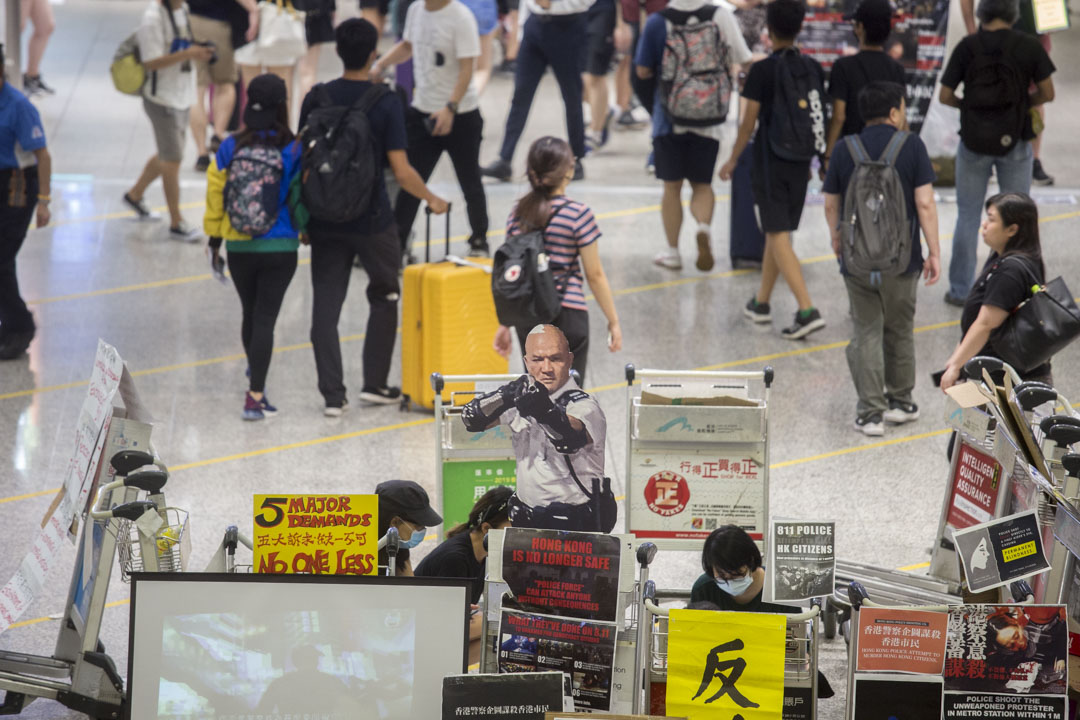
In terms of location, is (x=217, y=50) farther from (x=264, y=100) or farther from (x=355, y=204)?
(x=355, y=204)

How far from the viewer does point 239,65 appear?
38.1 feet

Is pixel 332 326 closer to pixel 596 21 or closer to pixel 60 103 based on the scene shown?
pixel 596 21

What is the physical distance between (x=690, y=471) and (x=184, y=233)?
5830 mm

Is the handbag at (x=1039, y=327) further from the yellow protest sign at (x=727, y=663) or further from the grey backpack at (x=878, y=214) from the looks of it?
the yellow protest sign at (x=727, y=663)

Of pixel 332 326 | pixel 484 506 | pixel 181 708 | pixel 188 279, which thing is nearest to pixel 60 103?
pixel 188 279

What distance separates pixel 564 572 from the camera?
3.96m

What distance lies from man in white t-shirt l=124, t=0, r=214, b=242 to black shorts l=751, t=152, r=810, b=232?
4.00 meters

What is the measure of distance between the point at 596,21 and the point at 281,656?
9.43 meters

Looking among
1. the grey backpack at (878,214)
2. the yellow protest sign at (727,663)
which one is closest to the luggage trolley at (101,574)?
the yellow protest sign at (727,663)

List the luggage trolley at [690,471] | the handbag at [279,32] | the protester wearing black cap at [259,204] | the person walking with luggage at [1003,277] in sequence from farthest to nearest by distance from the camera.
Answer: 1. the handbag at [279,32]
2. the protester wearing black cap at [259,204]
3. the person walking with luggage at [1003,277]
4. the luggage trolley at [690,471]

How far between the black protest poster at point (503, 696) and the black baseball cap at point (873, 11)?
17.5ft

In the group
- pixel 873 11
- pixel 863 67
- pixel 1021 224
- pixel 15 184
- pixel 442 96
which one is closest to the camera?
pixel 1021 224

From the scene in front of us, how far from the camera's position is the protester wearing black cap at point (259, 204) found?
269 inches

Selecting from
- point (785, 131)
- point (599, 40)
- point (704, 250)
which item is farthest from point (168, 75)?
point (785, 131)
